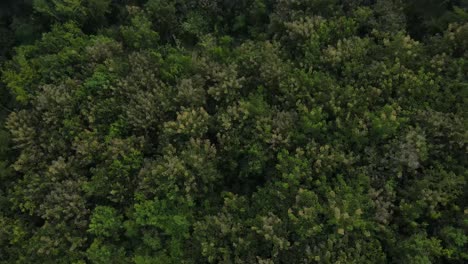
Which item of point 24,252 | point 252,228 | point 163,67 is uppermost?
point 163,67

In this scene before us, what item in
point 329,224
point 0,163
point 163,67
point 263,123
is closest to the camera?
point 329,224

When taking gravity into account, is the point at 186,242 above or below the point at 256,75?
below

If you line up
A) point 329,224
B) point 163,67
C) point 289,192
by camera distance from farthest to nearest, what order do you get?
point 163,67, point 289,192, point 329,224

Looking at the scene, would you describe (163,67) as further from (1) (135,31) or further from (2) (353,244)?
(2) (353,244)

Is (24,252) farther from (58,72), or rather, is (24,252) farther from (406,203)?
(406,203)

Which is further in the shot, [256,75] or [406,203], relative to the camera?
[256,75]

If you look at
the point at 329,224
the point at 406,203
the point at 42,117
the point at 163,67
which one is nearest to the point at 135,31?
→ the point at 163,67
